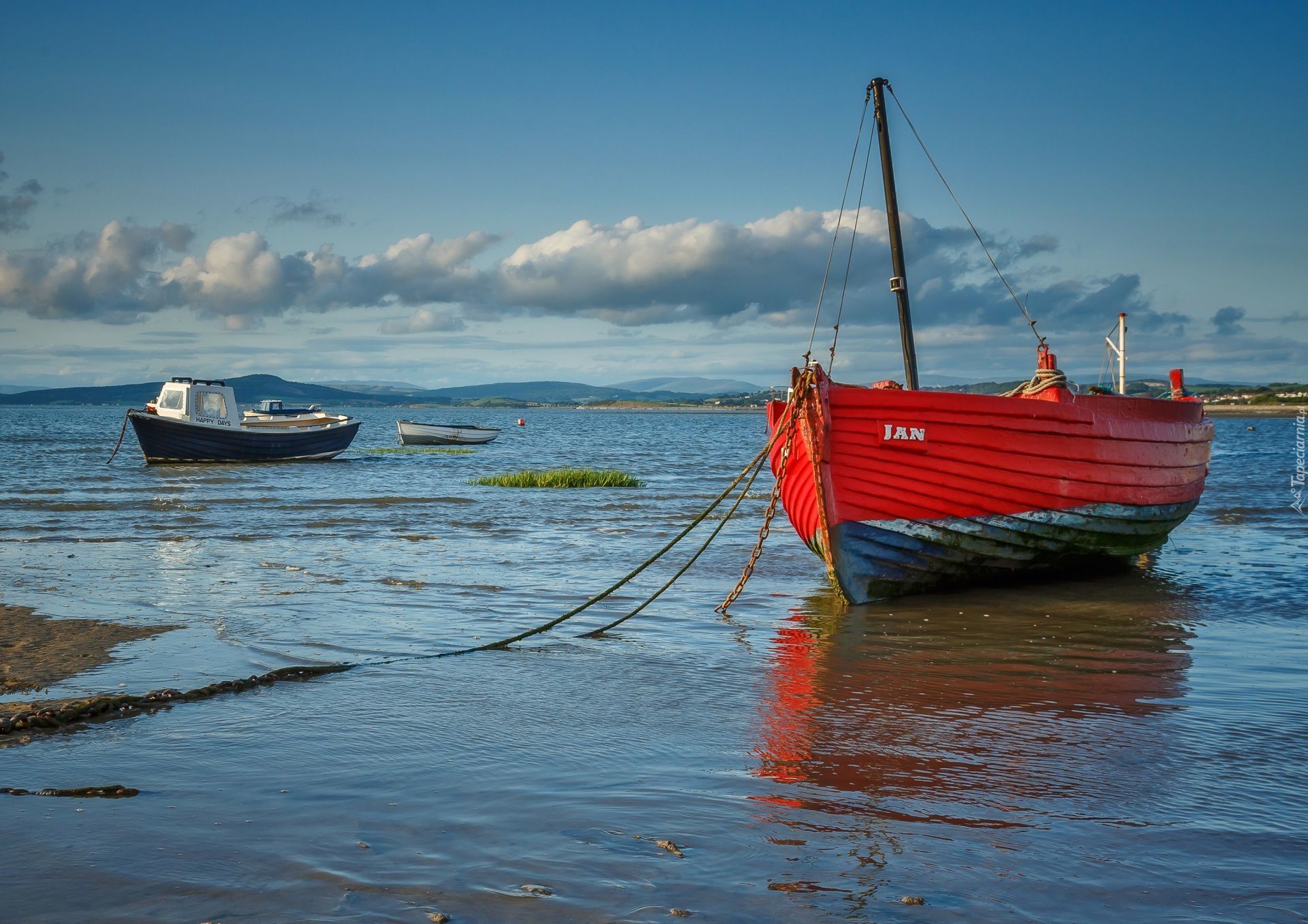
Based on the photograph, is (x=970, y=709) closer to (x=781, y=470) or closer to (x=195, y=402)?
(x=781, y=470)

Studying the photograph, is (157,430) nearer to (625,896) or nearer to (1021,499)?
(1021,499)

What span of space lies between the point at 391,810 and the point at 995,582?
9282mm

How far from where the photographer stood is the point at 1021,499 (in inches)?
443

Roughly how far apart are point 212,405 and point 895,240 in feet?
93.2

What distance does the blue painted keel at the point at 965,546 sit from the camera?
418 inches

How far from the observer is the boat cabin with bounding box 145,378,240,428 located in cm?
3409

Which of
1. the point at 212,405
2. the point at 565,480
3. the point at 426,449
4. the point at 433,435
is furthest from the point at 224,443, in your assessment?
the point at 433,435

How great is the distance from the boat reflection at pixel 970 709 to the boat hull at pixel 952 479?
1.98ft

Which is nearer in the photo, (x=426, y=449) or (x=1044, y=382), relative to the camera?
(x=1044, y=382)

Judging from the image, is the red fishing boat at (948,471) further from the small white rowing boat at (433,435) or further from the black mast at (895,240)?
the small white rowing boat at (433,435)

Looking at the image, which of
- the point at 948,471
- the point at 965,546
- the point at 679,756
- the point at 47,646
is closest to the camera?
the point at 679,756

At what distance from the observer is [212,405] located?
35.0 m

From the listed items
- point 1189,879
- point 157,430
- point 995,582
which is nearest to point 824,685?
point 1189,879

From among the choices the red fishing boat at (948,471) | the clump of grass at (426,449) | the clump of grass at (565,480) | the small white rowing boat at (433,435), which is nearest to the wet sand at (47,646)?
the red fishing boat at (948,471)
